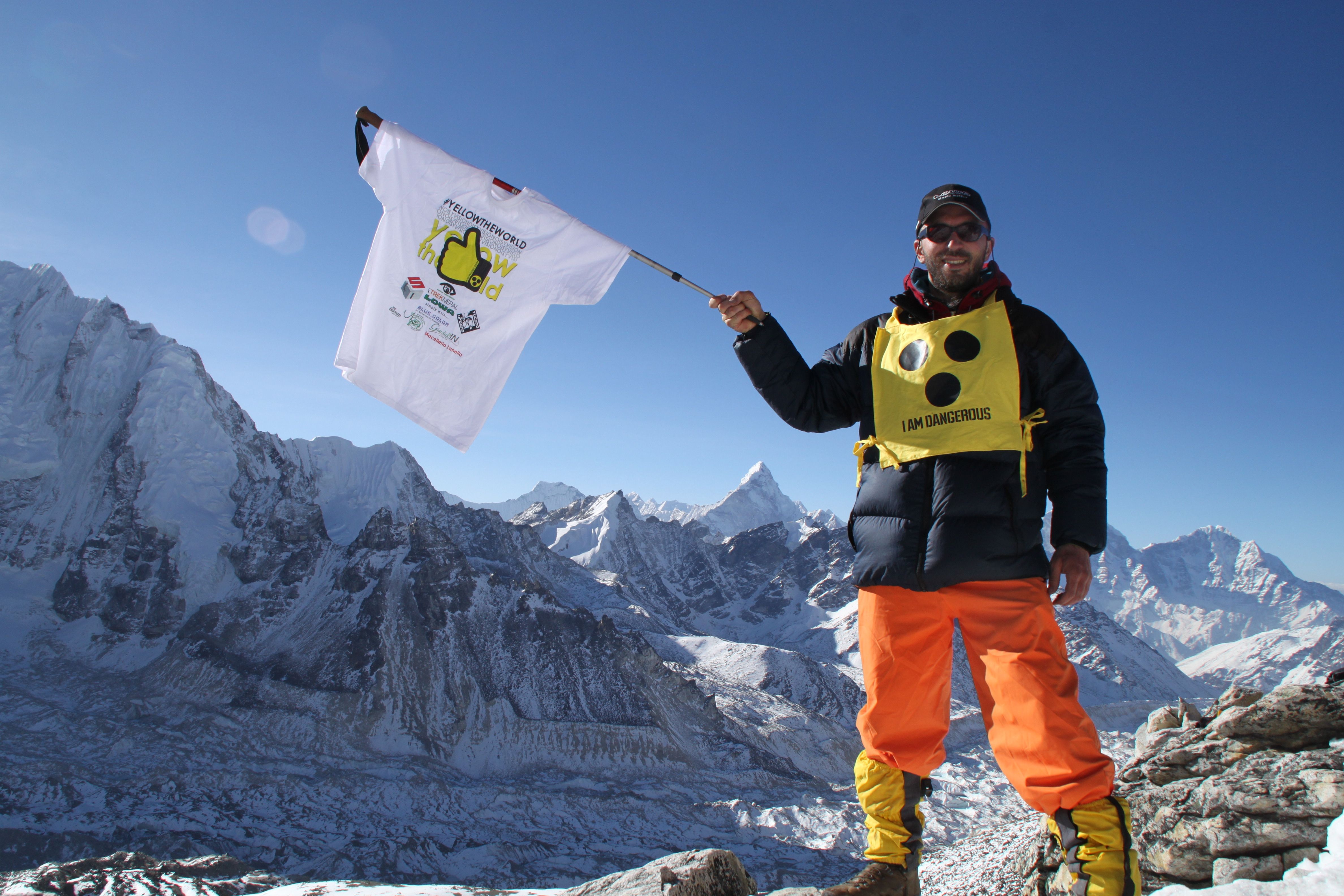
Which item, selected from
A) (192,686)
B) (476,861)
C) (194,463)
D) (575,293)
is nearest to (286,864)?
(476,861)

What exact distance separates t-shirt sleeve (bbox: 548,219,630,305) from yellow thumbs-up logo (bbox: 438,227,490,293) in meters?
0.90

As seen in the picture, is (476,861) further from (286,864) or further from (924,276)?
(924,276)

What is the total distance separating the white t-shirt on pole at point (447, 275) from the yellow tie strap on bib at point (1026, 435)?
5311 mm

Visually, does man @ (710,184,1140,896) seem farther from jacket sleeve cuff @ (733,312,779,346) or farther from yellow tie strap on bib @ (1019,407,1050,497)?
jacket sleeve cuff @ (733,312,779,346)

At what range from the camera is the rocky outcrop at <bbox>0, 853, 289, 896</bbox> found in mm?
56000

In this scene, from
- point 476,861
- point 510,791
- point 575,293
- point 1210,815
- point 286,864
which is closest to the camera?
point 1210,815

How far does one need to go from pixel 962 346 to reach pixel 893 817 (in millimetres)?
3513

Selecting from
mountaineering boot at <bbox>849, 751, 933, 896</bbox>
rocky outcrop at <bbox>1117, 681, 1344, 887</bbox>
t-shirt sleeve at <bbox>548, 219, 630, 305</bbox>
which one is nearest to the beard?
mountaineering boot at <bbox>849, 751, 933, 896</bbox>

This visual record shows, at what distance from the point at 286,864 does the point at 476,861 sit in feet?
80.2

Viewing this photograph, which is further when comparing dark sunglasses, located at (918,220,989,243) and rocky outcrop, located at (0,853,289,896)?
rocky outcrop, located at (0,853,289,896)

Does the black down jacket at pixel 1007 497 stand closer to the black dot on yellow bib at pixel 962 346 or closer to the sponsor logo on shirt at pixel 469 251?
the black dot on yellow bib at pixel 962 346

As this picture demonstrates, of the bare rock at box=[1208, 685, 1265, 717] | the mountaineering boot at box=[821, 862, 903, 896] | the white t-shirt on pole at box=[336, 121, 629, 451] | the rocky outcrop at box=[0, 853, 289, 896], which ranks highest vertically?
the white t-shirt on pole at box=[336, 121, 629, 451]

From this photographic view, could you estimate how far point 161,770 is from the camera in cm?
10294

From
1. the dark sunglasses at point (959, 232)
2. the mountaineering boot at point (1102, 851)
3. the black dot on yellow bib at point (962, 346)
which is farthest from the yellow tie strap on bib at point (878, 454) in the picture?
the mountaineering boot at point (1102, 851)
